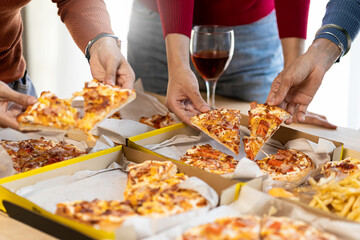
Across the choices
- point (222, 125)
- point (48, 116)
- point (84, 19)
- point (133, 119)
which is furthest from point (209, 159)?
point (84, 19)

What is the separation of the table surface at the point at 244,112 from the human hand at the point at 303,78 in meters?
0.22

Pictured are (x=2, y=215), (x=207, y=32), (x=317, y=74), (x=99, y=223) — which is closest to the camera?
(x=99, y=223)

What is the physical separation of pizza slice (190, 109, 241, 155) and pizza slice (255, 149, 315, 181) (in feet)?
0.60

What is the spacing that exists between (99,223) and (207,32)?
1.38m

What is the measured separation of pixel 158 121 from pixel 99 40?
0.55 meters

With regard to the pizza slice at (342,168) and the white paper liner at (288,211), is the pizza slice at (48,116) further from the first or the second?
the pizza slice at (342,168)

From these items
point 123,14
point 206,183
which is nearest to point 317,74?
point 206,183

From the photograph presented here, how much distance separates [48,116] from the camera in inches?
62.3

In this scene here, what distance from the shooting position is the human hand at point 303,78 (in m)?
2.04

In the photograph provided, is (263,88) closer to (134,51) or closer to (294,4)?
(294,4)

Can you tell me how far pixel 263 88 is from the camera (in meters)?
3.05

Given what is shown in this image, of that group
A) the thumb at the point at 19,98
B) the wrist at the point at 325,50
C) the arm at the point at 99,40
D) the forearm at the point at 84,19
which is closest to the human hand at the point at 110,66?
the arm at the point at 99,40

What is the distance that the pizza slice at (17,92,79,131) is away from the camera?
1.53 m

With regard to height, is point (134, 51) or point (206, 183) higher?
point (134, 51)
